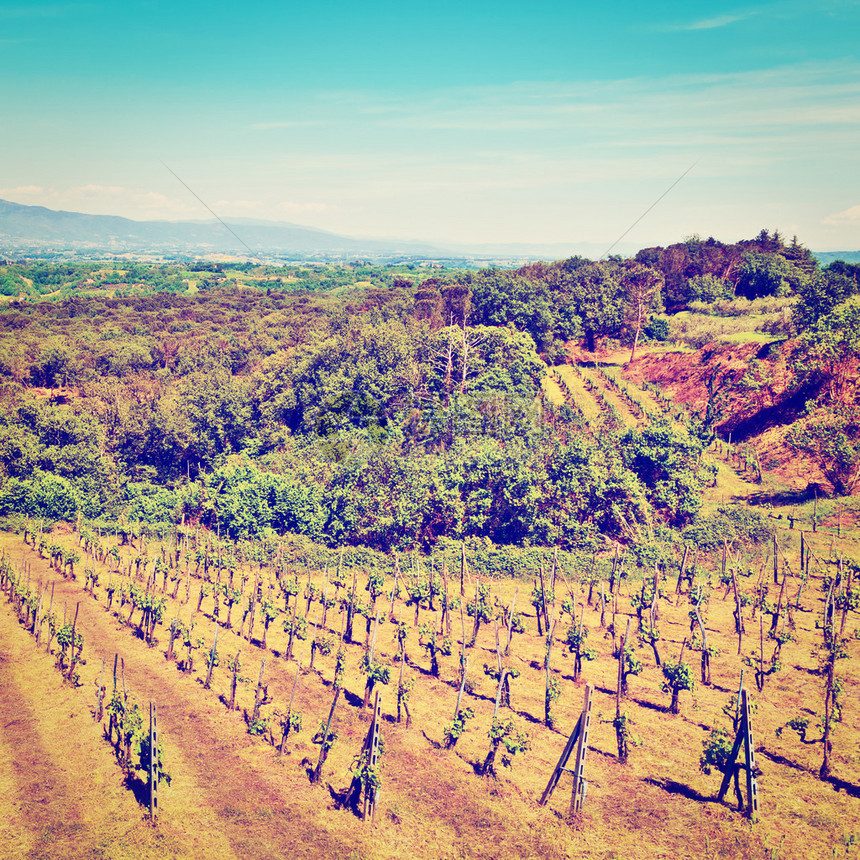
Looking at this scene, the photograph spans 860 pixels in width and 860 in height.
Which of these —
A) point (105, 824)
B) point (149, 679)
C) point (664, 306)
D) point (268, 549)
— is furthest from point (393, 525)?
point (664, 306)

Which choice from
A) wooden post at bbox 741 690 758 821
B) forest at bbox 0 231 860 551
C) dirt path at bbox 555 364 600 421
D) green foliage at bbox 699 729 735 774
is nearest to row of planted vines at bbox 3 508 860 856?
green foliage at bbox 699 729 735 774

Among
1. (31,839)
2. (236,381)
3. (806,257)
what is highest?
(806,257)

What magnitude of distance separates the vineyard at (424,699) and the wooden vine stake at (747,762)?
28 centimetres

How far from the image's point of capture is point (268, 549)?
2973 cm

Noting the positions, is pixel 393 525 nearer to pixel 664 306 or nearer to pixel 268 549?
pixel 268 549

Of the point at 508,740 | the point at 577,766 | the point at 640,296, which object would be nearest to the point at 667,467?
the point at 508,740

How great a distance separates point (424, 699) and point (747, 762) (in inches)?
357

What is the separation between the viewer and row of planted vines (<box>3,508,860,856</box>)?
16.3 m

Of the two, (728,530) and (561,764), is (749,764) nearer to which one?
(561,764)

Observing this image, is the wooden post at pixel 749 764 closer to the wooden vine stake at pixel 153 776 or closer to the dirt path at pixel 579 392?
the wooden vine stake at pixel 153 776

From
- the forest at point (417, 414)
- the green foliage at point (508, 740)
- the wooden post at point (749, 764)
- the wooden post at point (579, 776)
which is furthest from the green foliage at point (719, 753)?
the forest at point (417, 414)

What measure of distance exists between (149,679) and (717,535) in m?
25.7

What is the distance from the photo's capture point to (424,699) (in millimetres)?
18875

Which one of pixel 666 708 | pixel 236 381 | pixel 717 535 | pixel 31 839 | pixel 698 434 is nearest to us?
pixel 31 839
